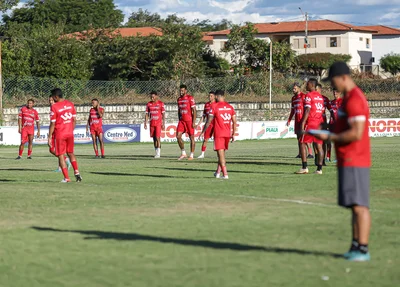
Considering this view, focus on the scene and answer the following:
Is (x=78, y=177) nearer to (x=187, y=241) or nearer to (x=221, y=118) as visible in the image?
(x=221, y=118)

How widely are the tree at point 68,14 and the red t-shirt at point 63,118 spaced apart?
238ft

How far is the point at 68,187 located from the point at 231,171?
546 centimetres

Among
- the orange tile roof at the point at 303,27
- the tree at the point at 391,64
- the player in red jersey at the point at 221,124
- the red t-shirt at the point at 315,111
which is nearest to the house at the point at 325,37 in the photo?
the orange tile roof at the point at 303,27

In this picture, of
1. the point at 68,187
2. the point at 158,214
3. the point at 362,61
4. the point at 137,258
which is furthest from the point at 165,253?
the point at 362,61

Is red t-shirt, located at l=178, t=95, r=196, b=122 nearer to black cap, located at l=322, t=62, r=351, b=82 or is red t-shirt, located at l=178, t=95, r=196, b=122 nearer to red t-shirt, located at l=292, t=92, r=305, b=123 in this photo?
red t-shirt, located at l=292, t=92, r=305, b=123

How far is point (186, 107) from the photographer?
2802cm

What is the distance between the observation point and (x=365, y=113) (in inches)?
339

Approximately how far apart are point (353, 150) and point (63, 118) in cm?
1033

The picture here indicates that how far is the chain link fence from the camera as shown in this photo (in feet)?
134

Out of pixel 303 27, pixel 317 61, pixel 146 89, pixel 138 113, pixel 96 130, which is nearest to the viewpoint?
pixel 96 130

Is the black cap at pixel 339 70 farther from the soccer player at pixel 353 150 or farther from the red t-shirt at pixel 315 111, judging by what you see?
the red t-shirt at pixel 315 111

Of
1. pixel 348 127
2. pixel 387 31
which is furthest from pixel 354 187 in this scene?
pixel 387 31

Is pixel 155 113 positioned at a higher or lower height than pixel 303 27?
lower

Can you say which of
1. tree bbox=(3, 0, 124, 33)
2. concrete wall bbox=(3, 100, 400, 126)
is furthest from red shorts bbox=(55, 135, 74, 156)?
tree bbox=(3, 0, 124, 33)
